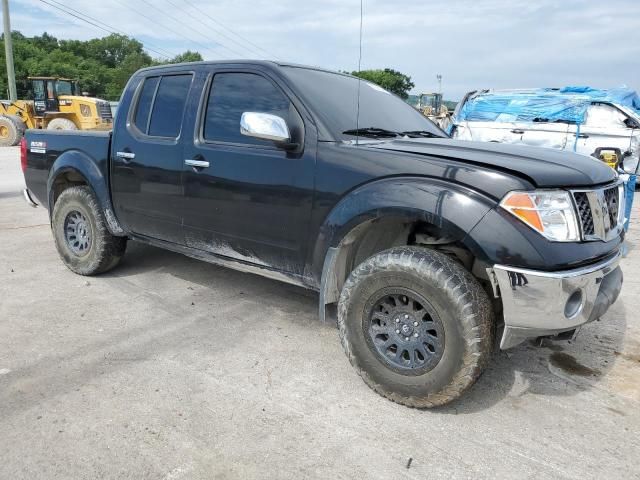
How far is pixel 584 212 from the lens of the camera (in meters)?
2.69

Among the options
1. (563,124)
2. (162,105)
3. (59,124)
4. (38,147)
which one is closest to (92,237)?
(38,147)

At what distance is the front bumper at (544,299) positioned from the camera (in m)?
2.48

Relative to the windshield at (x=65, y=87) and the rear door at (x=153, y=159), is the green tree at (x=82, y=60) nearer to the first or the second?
the windshield at (x=65, y=87)

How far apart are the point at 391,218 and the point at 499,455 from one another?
130 centimetres

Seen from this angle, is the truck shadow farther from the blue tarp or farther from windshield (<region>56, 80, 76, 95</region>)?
windshield (<region>56, 80, 76, 95</region>)

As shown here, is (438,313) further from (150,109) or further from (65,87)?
(65,87)

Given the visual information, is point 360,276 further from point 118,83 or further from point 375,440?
point 118,83

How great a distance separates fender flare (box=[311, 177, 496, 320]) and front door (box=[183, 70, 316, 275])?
0.71ft

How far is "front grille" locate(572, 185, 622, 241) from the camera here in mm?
2668

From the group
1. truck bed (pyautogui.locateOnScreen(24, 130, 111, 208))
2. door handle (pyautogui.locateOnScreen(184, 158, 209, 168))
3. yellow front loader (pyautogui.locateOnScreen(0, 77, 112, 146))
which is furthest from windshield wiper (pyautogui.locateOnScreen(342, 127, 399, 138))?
yellow front loader (pyautogui.locateOnScreen(0, 77, 112, 146))

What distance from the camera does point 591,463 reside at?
96.0 inches

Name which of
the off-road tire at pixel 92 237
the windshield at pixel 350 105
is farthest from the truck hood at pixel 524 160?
the off-road tire at pixel 92 237

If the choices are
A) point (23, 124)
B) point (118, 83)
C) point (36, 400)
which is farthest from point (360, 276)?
point (118, 83)

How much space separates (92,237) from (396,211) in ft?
10.4
